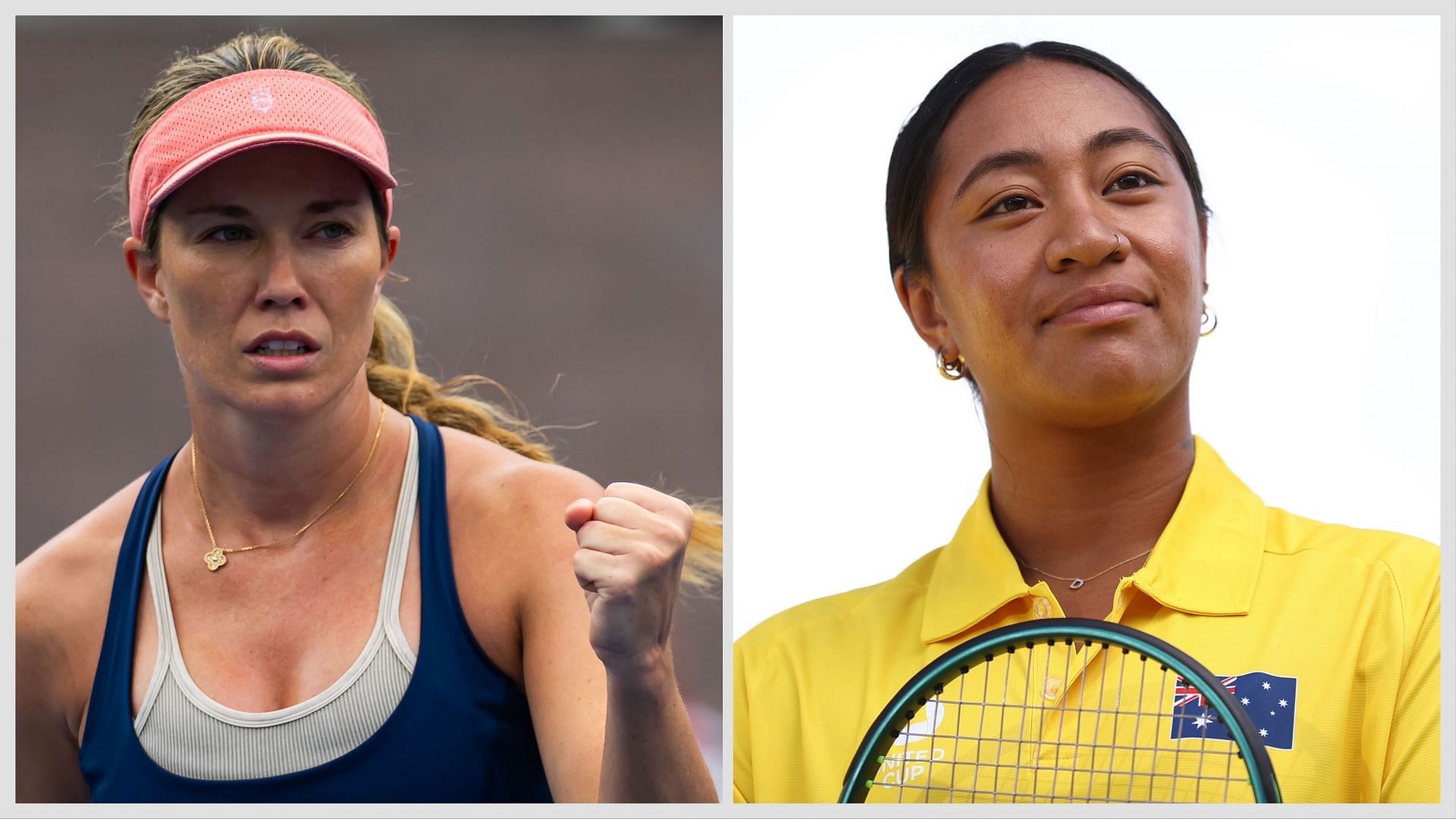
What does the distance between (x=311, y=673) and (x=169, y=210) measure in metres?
0.52

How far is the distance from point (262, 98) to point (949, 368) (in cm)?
80

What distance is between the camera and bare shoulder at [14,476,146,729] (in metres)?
1.84

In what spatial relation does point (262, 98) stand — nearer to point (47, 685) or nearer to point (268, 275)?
point (268, 275)

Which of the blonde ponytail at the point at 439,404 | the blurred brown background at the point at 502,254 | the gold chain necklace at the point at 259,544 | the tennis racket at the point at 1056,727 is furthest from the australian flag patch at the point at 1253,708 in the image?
the blurred brown background at the point at 502,254

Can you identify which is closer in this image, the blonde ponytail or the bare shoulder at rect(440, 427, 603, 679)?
the bare shoulder at rect(440, 427, 603, 679)

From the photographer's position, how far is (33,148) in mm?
2992

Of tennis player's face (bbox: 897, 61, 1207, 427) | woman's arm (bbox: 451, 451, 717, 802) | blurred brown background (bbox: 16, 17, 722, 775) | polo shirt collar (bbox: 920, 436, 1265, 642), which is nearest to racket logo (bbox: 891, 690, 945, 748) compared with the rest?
polo shirt collar (bbox: 920, 436, 1265, 642)

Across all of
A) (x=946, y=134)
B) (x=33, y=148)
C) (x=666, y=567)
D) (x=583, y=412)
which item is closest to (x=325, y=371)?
(x=666, y=567)

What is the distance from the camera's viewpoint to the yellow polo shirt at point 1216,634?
1571mm

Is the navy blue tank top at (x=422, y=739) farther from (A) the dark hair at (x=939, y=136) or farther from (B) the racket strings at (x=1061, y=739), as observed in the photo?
(A) the dark hair at (x=939, y=136)

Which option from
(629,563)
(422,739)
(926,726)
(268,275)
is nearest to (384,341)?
(268,275)

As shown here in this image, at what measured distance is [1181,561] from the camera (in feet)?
5.57

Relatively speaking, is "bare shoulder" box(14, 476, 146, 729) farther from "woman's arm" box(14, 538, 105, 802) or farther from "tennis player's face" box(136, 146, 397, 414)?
"tennis player's face" box(136, 146, 397, 414)

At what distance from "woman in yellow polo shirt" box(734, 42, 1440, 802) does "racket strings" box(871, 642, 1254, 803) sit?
0.11ft
